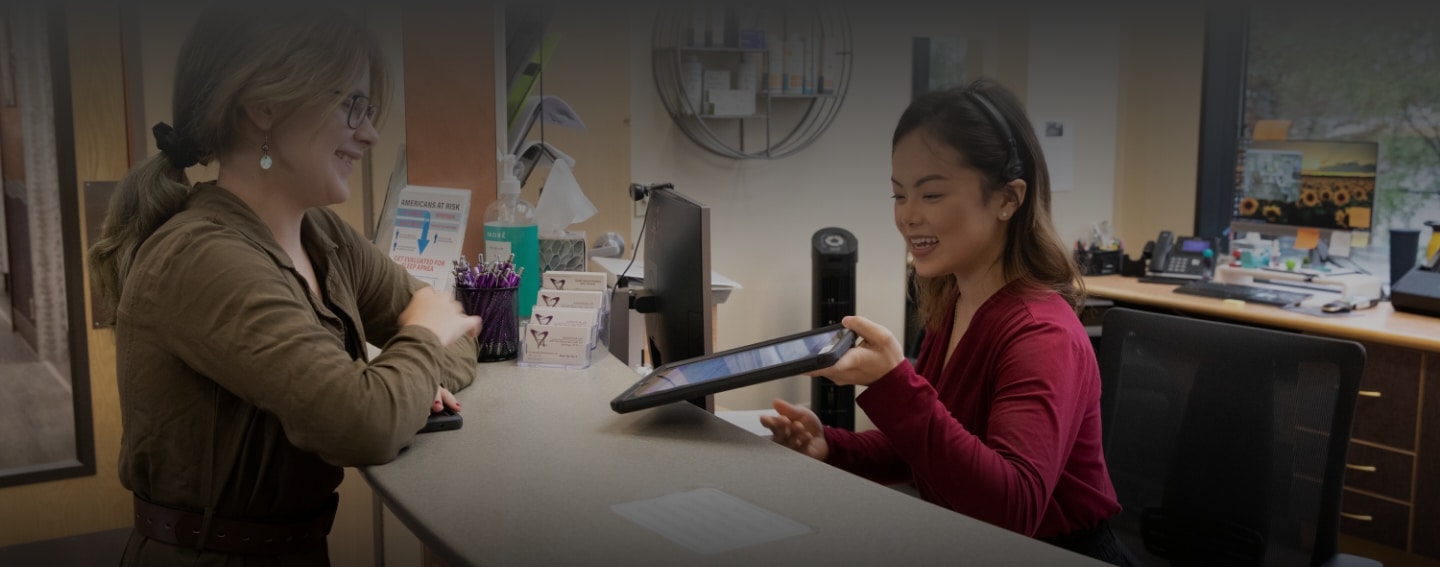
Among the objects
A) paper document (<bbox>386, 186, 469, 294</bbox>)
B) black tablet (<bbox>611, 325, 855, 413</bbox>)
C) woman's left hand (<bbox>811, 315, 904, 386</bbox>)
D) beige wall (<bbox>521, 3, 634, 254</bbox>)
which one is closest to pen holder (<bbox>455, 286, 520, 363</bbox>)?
paper document (<bbox>386, 186, 469, 294</bbox>)

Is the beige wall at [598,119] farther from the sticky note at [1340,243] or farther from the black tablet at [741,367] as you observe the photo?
the sticky note at [1340,243]

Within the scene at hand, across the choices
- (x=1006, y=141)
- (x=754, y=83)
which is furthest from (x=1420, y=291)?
(x=1006, y=141)

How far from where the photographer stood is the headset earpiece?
1.52 metres

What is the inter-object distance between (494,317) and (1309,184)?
3.24 meters

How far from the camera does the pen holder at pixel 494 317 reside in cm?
188

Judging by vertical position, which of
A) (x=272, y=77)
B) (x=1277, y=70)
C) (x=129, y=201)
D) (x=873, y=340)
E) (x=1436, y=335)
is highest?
(x=1277, y=70)

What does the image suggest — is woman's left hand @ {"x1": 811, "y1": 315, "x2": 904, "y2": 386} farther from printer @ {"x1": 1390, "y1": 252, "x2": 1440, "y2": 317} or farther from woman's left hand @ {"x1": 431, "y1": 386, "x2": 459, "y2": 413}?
printer @ {"x1": 1390, "y1": 252, "x2": 1440, "y2": 317}

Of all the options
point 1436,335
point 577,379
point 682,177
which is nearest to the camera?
point 577,379

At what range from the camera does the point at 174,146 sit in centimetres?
132

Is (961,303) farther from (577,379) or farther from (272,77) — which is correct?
(272,77)

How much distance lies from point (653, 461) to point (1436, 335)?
8.37 ft

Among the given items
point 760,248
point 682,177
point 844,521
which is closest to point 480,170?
point 844,521

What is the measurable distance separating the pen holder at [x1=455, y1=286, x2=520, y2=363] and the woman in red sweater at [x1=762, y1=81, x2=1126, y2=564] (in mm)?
529

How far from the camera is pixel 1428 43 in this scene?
390mm
